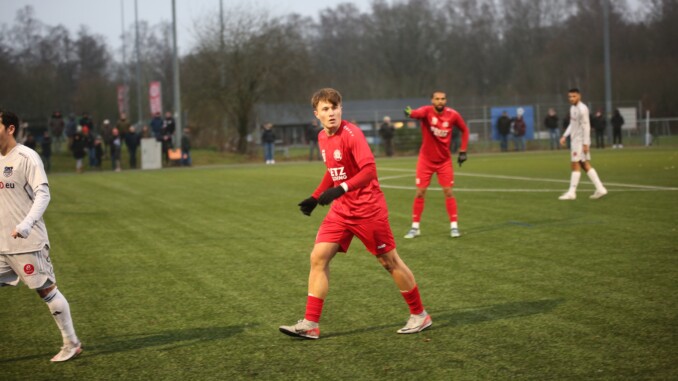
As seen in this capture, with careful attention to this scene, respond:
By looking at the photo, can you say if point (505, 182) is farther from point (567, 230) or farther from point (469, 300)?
point (469, 300)

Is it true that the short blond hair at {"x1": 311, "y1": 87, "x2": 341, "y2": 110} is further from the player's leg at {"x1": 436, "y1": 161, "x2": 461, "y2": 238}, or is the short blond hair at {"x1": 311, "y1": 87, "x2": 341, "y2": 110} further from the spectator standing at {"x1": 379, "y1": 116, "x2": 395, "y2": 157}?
the spectator standing at {"x1": 379, "y1": 116, "x2": 395, "y2": 157}

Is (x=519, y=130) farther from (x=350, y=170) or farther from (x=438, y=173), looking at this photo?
(x=350, y=170)

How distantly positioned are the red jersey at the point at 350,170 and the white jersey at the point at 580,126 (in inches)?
441

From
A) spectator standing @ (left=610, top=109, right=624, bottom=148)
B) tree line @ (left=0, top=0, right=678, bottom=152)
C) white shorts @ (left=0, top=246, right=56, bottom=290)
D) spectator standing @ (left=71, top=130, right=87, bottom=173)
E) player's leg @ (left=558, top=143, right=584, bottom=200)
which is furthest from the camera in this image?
tree line @ (left=0, top=0, right=678, bottom=152)

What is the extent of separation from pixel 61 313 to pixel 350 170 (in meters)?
2.35

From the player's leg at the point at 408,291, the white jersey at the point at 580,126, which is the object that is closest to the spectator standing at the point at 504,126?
the white jersey at the point at 580,126

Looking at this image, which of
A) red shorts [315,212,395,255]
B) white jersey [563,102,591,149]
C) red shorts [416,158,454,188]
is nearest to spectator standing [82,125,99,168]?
white jersey [563,102,591,149]

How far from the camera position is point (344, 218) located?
20.1 ft

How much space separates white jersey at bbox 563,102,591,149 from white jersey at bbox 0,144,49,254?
12686mm

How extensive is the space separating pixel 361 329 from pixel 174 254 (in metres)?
4.91

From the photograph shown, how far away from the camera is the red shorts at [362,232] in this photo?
609 cm

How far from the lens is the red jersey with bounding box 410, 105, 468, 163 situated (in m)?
11.5

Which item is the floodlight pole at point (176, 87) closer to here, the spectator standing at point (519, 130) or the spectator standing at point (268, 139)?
the spectator standing at point (268, 139)

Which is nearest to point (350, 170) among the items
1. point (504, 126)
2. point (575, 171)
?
point (575, 171)
